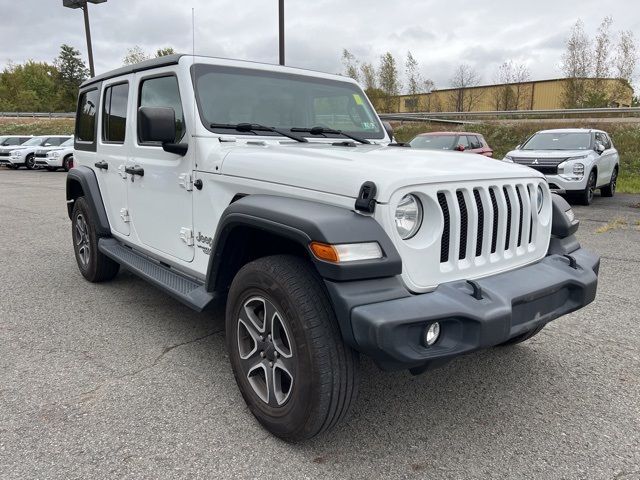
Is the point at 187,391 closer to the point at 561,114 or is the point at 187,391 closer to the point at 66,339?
the point at 66,339

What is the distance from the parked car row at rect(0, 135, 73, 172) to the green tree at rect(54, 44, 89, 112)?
58611mm

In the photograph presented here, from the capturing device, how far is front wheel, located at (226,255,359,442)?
7.32 ft

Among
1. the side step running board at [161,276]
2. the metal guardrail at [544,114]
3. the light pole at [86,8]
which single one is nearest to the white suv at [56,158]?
the light pole at [86,8]

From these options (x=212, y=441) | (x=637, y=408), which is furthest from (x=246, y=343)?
(x=637, y=408)

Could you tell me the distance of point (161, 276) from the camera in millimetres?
3613

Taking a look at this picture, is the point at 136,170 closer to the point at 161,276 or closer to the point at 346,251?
the point at 161,276

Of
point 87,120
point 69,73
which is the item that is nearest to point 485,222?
point 87,120

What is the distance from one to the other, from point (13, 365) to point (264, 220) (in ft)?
7.06

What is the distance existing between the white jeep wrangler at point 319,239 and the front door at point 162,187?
2cm

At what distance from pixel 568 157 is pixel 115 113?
367 inches

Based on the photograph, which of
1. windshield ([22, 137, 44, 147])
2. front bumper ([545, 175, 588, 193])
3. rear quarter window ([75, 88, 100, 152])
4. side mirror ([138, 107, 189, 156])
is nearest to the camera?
side mirror ([138, 107, 189, 156])

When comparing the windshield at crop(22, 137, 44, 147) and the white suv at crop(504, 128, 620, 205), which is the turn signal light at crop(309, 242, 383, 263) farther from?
the windshield at crop(22, 137, 44, 147)

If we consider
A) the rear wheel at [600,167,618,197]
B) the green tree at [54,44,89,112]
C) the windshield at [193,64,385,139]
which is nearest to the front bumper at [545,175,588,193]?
the rear wheel at [600,167,618,197]

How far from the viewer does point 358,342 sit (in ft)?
6.78
